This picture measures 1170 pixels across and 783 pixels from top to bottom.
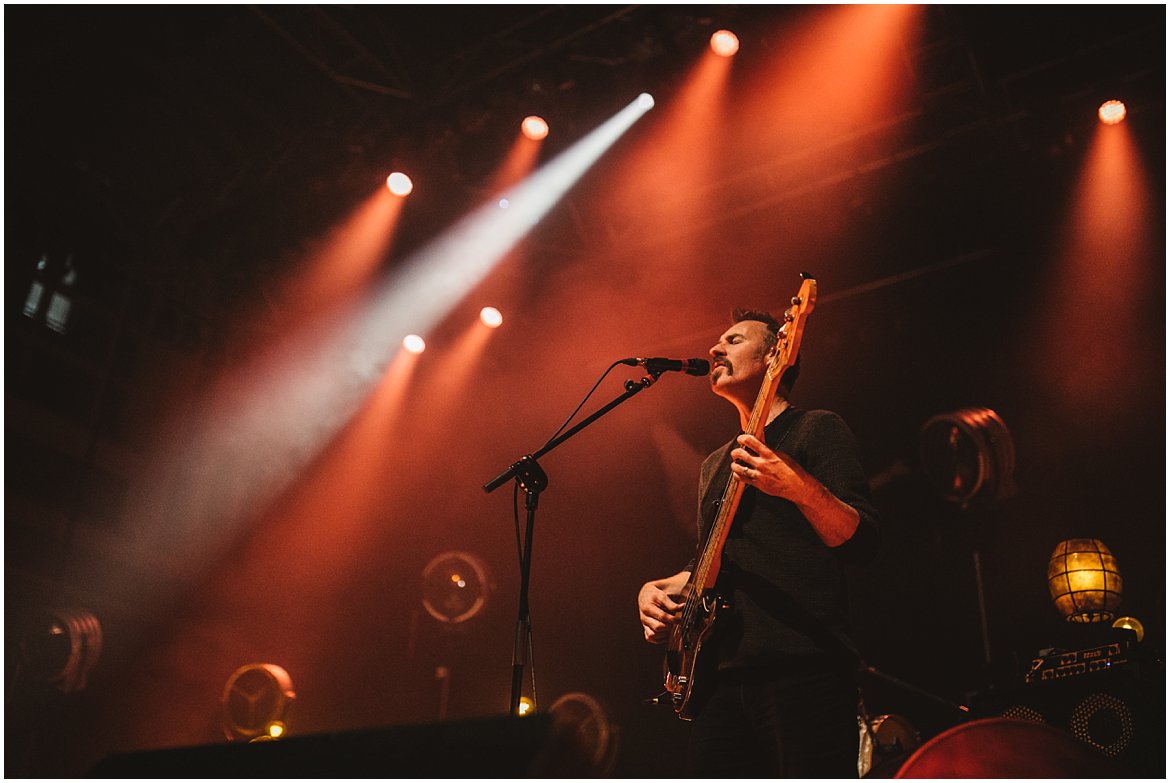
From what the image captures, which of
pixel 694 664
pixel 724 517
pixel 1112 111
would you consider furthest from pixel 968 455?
pixel 694 664

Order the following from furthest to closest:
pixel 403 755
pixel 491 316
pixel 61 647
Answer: pixel 61 647 → pixel 491 316 → pixel 403 755

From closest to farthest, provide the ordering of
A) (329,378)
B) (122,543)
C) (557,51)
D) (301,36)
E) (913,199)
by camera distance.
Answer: (557,51) < (913,199) < (301,36) < (329,378) < (122,543)

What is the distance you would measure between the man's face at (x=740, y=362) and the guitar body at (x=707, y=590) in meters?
0.22

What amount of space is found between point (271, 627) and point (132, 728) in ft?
4.75

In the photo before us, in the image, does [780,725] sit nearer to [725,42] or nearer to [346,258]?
[725,42]

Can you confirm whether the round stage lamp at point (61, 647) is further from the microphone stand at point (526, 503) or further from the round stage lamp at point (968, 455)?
the round stage lamp at point (968, 455)

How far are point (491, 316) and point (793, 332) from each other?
189 inches

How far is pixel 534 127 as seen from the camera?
6051 mm

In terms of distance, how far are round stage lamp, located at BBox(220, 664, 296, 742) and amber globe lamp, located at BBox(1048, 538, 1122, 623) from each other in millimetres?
5794

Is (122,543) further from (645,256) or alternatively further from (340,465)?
(645,256)

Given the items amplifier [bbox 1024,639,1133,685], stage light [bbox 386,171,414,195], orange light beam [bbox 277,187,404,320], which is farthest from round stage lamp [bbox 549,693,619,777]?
amplifier [bbox 1024,639,1133,685]

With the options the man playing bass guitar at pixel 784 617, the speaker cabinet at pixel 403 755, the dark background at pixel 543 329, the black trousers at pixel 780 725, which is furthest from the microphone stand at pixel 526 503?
the dark background at pixel 543 329

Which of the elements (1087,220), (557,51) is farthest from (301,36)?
(1087,220)

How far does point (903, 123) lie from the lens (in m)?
5.83
